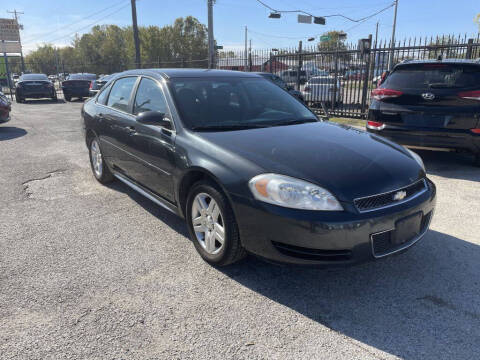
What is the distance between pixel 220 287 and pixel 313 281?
0.70m

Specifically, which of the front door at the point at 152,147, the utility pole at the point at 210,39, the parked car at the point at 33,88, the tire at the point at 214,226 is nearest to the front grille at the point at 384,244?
the tire at the point at 214,226

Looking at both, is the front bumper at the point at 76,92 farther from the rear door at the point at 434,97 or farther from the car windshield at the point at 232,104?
the car windshield at the point at 232,104

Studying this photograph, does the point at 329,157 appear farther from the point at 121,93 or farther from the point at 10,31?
the point at 10,31

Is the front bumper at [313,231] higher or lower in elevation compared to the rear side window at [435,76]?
lower

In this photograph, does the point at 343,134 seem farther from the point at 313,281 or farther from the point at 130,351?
the point at 130,351

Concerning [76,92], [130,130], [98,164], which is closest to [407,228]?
[130,130]

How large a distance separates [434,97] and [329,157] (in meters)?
3.67

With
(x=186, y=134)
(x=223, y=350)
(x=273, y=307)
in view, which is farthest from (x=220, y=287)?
(x=186, y=134)

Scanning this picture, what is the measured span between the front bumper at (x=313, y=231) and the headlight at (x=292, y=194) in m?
0.04

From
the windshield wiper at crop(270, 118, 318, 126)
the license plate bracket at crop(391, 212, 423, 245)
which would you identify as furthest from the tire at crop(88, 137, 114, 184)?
the license plate bracket at crop(391, 212, 423, 245)

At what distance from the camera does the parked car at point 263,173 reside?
240 centimetres

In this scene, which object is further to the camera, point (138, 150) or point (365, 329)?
point (138, 150)

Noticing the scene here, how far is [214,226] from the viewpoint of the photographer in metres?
2.89

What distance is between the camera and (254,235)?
8.33 ft
